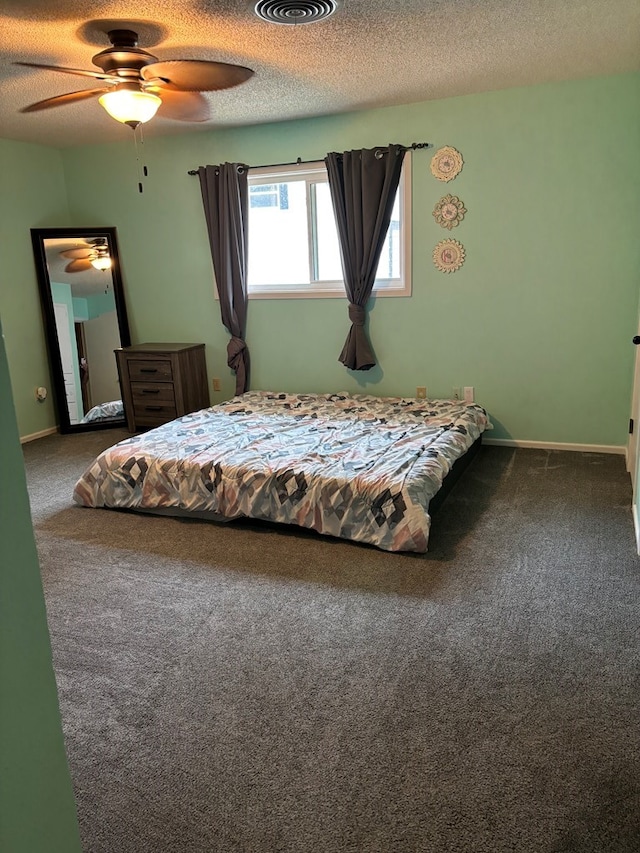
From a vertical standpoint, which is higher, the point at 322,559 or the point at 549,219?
the point at 549,219

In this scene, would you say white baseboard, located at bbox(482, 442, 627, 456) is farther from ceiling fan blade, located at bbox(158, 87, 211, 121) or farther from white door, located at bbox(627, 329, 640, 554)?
ceiling fan blade, located at bbox(158, 87, 211, 121)

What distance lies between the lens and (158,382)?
5336 mm

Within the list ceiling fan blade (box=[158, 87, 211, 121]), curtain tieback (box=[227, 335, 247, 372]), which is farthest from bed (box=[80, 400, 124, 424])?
ceiling fan blade (box=[158, 87, 211, 121])

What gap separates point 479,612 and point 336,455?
4.24 feet

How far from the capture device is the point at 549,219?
4.29m

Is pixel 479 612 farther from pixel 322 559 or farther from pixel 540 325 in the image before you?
pixel 540 325

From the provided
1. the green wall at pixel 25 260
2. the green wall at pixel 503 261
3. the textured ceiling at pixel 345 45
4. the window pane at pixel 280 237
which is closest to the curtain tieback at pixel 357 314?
the green wall at pixel 503 261

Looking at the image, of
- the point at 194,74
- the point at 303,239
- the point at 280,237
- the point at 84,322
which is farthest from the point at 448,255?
the point at 84,322

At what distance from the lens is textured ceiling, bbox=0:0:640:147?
8.88 ft

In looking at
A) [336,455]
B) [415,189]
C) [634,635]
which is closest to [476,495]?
[336,455]

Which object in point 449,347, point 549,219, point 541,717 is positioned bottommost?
point 541,717

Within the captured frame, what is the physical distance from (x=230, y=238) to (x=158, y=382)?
4.23 ft

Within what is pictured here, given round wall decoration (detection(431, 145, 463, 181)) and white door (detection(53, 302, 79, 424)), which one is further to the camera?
white door (detection(53, 302, 79, 424))

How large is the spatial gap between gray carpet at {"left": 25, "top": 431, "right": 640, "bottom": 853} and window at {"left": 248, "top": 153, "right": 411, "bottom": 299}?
2102 mm
